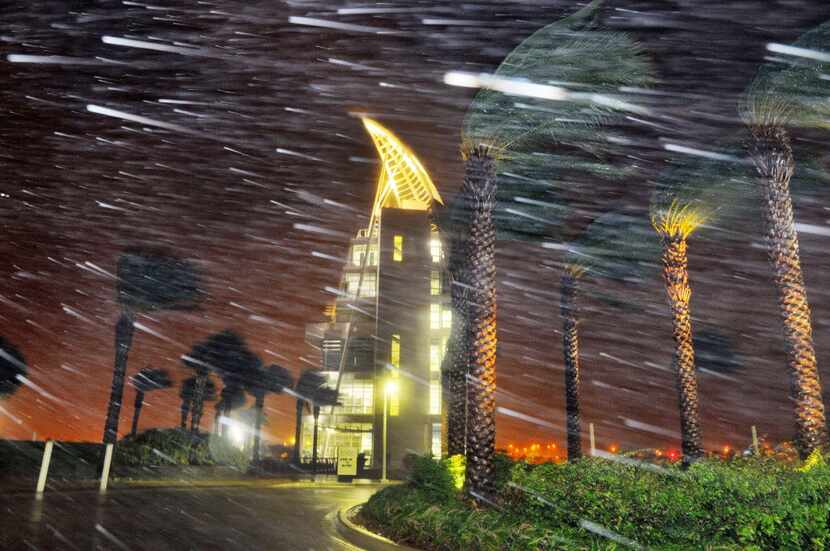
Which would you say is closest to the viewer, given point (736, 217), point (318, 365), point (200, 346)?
point (736, 217)

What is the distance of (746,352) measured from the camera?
34.5 m

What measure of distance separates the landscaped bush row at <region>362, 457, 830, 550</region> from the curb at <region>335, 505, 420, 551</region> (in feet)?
1.11

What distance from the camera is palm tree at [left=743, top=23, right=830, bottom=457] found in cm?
1227

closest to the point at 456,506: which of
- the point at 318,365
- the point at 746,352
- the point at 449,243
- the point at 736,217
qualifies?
the point at 449,243

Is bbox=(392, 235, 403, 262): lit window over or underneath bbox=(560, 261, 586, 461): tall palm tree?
over

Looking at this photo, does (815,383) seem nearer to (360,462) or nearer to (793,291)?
(793,291)

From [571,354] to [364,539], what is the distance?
39.6 ft

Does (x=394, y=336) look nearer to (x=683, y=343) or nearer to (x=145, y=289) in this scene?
(x=145, y=289)

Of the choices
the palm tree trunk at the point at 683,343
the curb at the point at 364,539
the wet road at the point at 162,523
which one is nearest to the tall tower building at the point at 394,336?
the wet road at the point at 162,523

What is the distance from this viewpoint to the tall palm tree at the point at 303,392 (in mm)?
46069

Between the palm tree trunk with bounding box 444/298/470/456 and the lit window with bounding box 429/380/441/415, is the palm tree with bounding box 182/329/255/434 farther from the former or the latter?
the palm tree trunk with bounding box 444/298/470/456

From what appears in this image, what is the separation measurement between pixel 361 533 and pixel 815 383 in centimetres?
1026

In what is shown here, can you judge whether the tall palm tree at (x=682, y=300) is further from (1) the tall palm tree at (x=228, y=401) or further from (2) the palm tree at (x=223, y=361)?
(1) the tall palm tree at (x=228, y=401)

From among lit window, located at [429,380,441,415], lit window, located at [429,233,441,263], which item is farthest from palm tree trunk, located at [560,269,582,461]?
lit window, located at [429,233,441,263]
